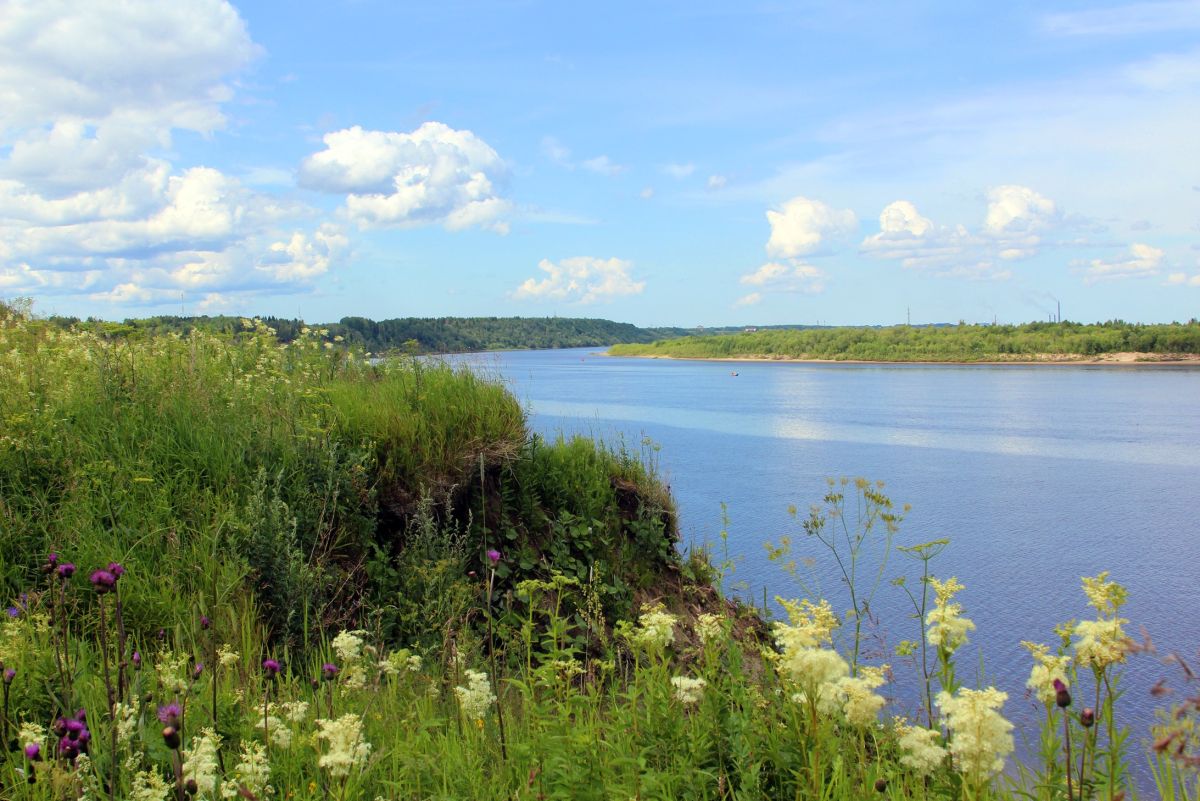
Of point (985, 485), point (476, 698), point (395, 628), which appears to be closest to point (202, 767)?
point (476, 698)

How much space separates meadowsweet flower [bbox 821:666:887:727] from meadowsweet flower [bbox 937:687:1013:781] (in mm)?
273

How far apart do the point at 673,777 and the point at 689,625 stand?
7386 mm

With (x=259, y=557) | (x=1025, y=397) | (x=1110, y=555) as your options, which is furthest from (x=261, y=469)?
(x=1025, y=397)

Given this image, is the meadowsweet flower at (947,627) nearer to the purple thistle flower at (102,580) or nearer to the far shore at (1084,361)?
the purple thistle flower at (102,580)

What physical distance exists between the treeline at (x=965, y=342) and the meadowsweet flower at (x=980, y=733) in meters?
106

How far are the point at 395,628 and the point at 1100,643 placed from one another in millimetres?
5294

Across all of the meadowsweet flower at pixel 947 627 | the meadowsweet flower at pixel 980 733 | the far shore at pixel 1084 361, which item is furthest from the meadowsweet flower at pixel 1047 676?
the far shore at pixel 1084 361

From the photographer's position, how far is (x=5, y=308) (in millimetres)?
11203

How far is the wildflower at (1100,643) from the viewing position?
2.07 meters

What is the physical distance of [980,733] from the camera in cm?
191

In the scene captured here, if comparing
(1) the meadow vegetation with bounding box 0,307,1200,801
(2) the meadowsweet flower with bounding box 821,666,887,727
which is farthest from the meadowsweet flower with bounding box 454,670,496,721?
(2) the meadowsweet flower with bounding box 821,666,887,727

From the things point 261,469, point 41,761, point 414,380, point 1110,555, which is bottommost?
point 1110,555

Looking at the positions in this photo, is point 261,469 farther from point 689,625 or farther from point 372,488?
point 689,625

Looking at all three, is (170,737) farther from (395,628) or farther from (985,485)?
(985,485)
